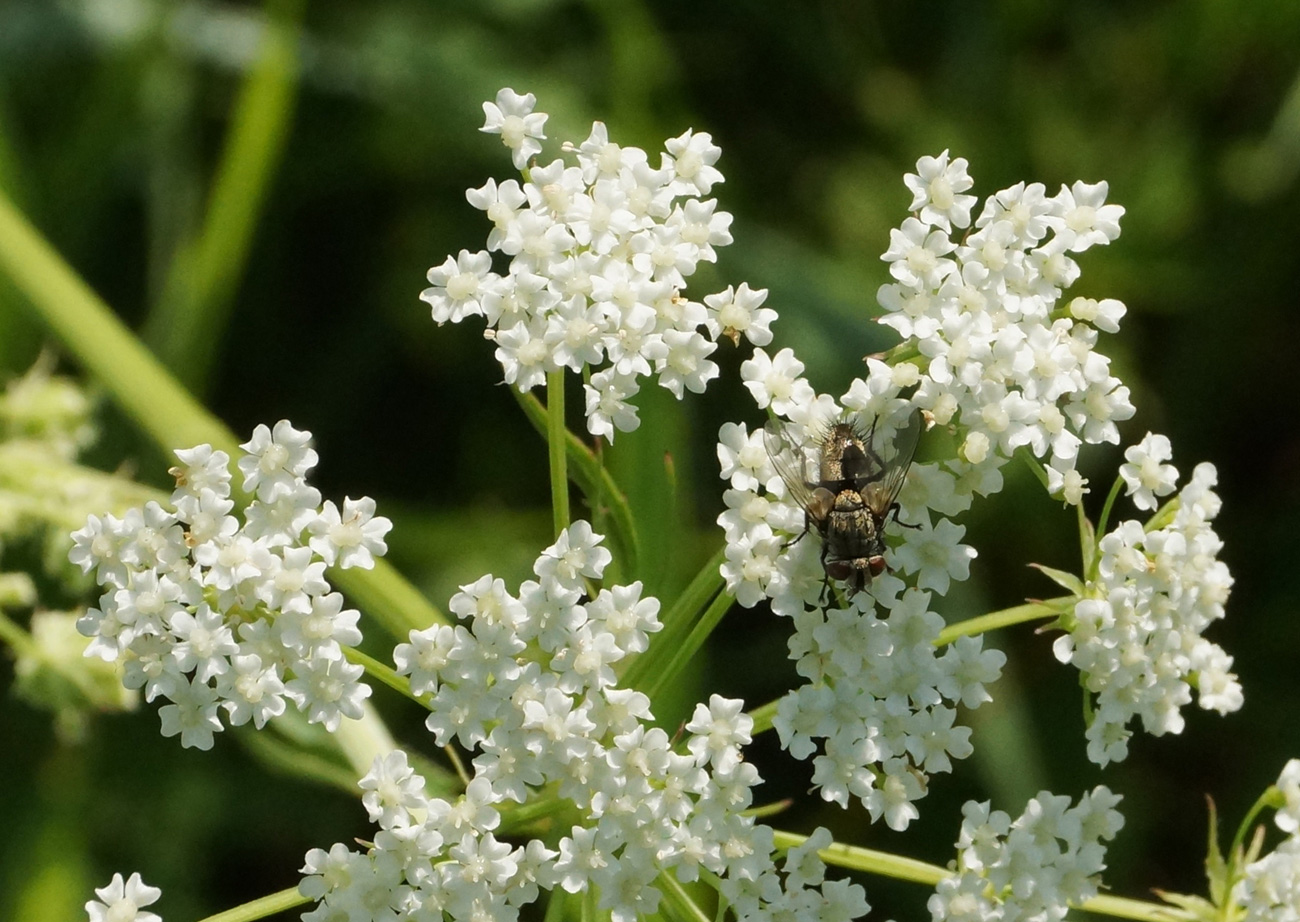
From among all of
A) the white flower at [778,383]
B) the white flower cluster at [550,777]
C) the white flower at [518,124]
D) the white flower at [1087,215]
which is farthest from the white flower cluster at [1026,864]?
the white flower at [518,124]

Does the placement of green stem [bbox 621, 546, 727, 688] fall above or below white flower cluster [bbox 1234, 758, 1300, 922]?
above

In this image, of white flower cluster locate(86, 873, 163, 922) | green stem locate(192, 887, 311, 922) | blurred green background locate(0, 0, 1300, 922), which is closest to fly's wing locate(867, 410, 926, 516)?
green stem locate(192, 887, 311, 922)

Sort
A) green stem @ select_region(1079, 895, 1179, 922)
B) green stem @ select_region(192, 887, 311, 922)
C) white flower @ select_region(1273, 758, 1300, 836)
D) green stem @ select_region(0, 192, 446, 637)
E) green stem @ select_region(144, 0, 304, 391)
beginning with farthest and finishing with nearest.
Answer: green stem @ select_region(144, 0, 304, 391)
green stem @ select_region(0, 192, 446, 637)
white flower @ select_region(1273, 758, 1300, 836)
green stem @ select_region(1079, 895, 1179, 922)
green stem @ select_region(192, 887, 311, 922)

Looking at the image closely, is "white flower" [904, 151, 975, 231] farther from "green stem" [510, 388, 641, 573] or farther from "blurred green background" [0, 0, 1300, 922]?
"blurred green background" [0, 0, 1300, 922]

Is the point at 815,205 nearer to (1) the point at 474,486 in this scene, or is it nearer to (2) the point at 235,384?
(1) the point at 474,486

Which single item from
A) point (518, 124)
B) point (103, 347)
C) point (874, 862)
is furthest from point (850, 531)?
point (103, 347)

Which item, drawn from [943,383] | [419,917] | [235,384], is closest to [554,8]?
[235,384]

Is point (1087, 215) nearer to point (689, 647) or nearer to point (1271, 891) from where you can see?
point (689, 647)

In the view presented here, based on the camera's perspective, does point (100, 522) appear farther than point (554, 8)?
No
